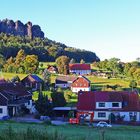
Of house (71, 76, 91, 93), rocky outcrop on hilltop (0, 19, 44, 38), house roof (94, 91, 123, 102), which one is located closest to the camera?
house roof (94, 91, 123, 102)

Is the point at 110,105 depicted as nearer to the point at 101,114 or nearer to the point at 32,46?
the point at 101,114

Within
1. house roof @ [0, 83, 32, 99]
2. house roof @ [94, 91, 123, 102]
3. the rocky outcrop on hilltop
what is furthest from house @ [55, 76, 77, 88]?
the rocky outcrop on hilltop

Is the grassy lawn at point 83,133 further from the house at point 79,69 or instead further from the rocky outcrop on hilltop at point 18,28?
the rocky outcrop on hilltop at point 18,28

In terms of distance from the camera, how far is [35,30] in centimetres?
19050

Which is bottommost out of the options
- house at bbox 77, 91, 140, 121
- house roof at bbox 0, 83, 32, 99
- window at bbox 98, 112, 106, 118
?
window at bbox 98, 112, 106, 118

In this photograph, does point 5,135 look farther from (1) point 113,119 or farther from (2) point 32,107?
(2) point 32,107

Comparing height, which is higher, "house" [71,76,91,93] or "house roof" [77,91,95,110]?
"house" [71,76,91,93]

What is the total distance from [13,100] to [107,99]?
10558 millimetres

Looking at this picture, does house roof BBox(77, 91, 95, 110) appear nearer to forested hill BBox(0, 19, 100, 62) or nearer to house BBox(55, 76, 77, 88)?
house BBox(55, 76, 77, 88)

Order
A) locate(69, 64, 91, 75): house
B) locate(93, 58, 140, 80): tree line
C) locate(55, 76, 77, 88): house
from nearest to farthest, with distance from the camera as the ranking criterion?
locate(55, 76, 77, 88): house
locate(93, 58, 140, 80): tree line
locate(69, 64, 91, 75): house

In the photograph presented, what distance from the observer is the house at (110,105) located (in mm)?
43219

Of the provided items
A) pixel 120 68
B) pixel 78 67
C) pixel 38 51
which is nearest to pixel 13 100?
pixel 120 68

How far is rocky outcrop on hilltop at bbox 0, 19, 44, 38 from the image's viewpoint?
179m

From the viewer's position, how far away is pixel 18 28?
182125mm
